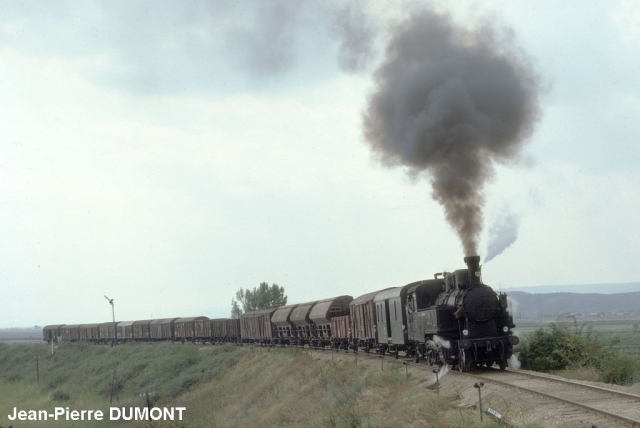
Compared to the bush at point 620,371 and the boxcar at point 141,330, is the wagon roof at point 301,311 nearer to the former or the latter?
the bush at point 620,371

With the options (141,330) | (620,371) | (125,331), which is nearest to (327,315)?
(620,371)

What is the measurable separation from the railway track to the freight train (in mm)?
996

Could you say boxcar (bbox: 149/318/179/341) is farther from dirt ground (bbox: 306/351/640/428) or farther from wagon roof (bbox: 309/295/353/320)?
dirt ground (bbox: 306/351/640/428)

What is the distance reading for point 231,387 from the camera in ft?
142

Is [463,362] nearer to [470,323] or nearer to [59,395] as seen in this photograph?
[470,323]

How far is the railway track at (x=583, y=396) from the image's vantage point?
474 inches

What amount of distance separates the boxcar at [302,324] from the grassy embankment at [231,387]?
9.15 feet

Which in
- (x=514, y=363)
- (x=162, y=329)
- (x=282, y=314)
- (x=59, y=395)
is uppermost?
(x=282, y=314)

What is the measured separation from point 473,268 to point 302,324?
2694cm

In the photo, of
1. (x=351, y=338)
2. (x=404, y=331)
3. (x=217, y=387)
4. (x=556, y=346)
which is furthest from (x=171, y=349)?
(x=556, y=346)

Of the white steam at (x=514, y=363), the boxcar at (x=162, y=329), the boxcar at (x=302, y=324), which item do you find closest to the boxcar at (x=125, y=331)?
the boxcar at (x=162, y=329)

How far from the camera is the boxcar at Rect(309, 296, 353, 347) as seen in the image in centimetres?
4116

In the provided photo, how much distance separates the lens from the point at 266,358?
44.1m

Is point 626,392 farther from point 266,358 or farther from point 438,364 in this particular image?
point 266,358
